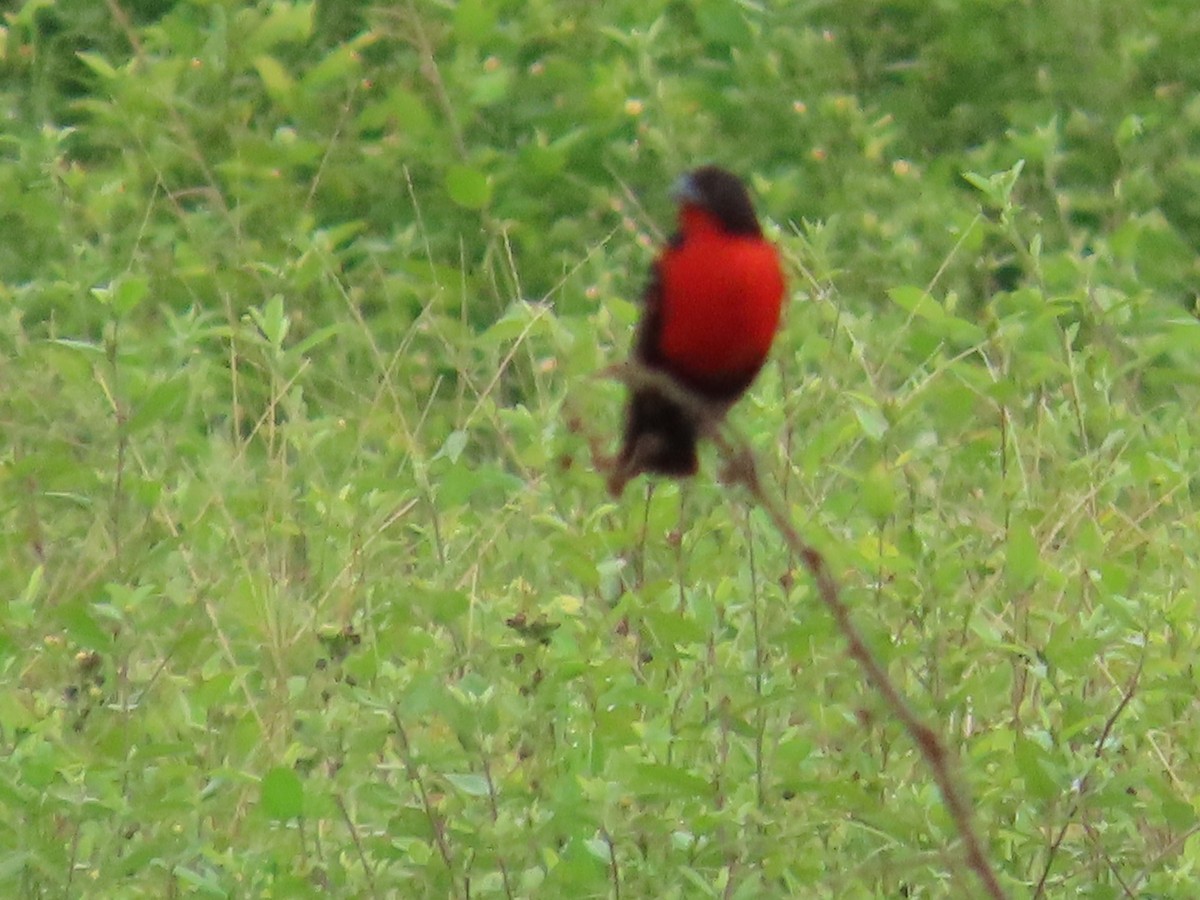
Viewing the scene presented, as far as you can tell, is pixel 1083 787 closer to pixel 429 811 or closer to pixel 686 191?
pixel 429 811

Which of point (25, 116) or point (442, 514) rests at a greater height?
point (442, 514)

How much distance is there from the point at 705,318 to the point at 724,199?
0.27 m

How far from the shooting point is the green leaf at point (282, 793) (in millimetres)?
2680

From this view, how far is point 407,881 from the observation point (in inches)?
109

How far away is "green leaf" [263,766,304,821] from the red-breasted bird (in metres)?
0.76

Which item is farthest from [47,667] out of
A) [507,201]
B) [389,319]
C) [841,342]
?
[507,201]

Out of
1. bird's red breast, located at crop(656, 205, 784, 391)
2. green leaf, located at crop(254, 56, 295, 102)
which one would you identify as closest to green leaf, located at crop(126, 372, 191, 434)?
bird's red breast, located at crop(656, 205, 784, 391)

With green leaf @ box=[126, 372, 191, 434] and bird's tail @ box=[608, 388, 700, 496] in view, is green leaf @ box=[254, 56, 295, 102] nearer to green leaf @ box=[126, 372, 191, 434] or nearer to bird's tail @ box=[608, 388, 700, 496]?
bird's tail @ box=[608, 388, 700, 496]

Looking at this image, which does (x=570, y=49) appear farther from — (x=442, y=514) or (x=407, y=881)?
(x=407, y=881)

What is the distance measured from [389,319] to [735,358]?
2183 millimetres

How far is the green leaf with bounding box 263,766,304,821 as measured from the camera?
268 cm

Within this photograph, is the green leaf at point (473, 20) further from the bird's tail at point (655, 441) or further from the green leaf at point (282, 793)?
the green leaf at point (282, 793)

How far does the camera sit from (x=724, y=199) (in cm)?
360

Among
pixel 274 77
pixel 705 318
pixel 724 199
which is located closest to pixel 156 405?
pixel 705 318
